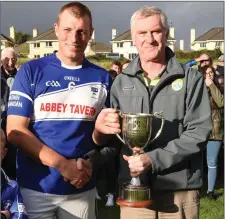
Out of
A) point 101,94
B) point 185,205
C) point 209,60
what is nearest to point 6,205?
point 101,94

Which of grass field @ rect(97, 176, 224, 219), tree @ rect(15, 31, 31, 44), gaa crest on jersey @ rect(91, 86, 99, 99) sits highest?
tree @ rect(15, 31, 31, 44)

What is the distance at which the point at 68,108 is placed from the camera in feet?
8.39

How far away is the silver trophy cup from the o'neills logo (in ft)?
0.82

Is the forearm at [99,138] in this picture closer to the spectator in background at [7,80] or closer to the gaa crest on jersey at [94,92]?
the gaa crest on jersey at [94,92]

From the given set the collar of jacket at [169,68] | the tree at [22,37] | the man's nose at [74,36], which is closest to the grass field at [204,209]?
the collar of jacket at [169,68]

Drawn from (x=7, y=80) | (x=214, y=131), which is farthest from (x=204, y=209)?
(x=7, y=80)

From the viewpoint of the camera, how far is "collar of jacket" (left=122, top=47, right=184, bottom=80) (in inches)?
94.9

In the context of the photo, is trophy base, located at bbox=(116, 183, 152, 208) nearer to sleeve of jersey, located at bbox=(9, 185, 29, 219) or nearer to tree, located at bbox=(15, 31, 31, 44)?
sleeve of jersey, located at bbox=(9, 185, 29, 219)

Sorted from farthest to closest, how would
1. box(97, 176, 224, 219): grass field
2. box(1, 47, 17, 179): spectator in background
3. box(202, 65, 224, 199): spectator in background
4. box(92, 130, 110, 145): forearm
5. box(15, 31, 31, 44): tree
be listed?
box(15, 31, 31, 44): tree
box(202, 65, 224, 199): spectator in background
box(97, 176, 224, 219): grass field
box(1, 47, 17, 179): spectator in background
box(92, 130, 110, 145): forearm

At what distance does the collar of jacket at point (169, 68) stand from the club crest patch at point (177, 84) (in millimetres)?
34

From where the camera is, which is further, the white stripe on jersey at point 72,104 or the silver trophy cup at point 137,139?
the white stripe on jersey at point 72,104

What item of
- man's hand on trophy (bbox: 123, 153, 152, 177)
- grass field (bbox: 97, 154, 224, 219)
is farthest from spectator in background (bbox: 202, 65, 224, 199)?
man's hand on trophy (bbox: 123, 153, 152, 177)

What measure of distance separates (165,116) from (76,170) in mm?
612

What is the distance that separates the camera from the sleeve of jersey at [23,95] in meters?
2.49
